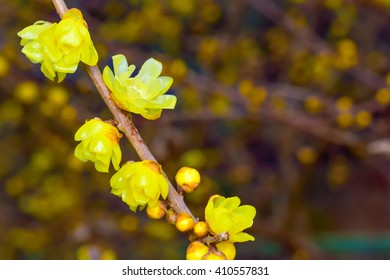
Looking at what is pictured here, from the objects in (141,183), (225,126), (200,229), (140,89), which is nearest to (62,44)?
(140,89)

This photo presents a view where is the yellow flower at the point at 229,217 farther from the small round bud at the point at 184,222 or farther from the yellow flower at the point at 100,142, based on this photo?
the yellow flower at the point at 100,142

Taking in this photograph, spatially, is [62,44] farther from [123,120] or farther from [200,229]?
[200,229]

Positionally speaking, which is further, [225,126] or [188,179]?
[225,126]

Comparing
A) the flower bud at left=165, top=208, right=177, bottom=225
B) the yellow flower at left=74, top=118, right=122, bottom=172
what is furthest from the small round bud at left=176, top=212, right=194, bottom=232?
the yellow flower at left=74, top=118, right=122, bottom=172

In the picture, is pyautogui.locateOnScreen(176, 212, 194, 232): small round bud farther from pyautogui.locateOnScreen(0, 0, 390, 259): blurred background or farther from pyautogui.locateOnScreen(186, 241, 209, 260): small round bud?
pyautogui.locateOnScreen(0, 0, 390, 259): blurred background

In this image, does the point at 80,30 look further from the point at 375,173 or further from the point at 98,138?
the point at 375,173
